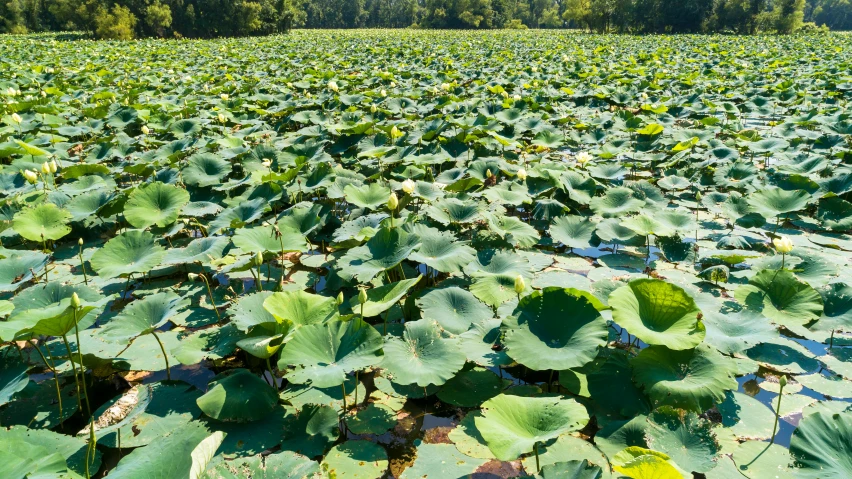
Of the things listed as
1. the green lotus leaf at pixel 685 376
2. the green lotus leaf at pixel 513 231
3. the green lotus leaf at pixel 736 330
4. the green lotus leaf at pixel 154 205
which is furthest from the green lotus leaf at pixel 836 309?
the green lotus leaf at pixel 154 205

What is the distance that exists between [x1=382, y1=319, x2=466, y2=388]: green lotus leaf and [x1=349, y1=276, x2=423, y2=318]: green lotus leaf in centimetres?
14

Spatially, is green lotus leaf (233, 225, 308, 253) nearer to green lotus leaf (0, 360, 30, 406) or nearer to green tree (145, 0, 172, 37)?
green lotus leaf (0, 360, 30, 406)

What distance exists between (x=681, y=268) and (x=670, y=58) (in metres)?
13.8

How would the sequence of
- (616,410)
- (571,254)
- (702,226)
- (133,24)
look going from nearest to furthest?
(616,410)
(571,254)
(702,226)
(133,24)

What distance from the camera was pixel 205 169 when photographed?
4.40 metres

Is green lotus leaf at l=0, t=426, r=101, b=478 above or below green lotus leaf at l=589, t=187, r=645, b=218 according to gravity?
below

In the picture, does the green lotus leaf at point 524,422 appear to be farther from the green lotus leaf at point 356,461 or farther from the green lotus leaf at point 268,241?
the green lotus leaf at point 268,241

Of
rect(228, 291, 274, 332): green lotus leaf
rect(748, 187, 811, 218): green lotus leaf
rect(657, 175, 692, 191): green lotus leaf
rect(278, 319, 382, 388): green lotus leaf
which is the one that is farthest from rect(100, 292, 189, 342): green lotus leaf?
rect(657, 175, 692, 191): green lotus leaf

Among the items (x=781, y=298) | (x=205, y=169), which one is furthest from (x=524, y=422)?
(x=205, y=169)

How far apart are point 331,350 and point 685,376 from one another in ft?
4.60

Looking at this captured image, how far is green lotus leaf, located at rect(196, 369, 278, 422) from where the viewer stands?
192 centimetres

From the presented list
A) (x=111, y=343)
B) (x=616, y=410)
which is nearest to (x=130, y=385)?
(x=111, y=343)

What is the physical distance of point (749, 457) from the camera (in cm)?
181

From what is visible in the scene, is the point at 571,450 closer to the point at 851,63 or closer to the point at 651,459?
the point at 651,459
